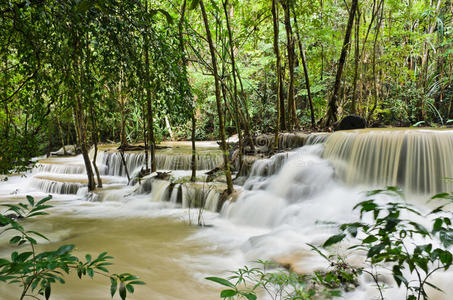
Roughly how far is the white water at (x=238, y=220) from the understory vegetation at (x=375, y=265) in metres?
0.14

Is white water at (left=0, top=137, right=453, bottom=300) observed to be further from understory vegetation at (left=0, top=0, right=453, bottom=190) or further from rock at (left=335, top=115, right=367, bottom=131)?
rock at (left=335, top=115, right=367, bottom=131)

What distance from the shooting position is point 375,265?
7.08ft

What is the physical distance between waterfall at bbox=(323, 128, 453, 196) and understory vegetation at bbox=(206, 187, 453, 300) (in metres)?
0.78

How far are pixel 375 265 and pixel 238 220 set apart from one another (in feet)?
9.27

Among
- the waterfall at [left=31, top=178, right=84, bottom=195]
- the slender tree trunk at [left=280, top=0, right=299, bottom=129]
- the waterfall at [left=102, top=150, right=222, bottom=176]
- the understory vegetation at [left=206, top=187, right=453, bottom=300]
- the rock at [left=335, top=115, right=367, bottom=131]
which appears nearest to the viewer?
the understory vegetation at [left=206, top=187, right=453, bottom=300]

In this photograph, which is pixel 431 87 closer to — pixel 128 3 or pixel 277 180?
pixel 277 180

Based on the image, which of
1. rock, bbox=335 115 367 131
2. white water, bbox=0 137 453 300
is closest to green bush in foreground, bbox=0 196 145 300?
white water, bbox=0 137 453 300

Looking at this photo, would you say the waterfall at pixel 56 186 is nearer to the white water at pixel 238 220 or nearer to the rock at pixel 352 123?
the white water at pixel 238 220

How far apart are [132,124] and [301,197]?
14.4m

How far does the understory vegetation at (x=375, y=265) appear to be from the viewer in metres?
1.21

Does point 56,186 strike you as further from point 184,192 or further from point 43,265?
point 43,265

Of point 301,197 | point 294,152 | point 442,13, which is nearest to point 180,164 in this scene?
point 294,152

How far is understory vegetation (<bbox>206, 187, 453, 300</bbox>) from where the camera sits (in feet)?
3.97

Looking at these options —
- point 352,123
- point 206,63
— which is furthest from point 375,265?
point 352,123
